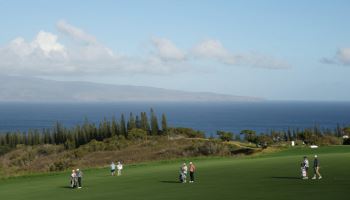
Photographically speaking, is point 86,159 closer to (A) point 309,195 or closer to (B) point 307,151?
(B) point 307,151

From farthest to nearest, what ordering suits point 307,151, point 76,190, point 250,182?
point 307,151
point 76,190
point 250,182

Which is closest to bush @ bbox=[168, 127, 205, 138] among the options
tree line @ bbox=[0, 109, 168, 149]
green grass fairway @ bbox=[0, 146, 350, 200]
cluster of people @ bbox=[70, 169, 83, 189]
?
tree line @ bbox=[0, 109, 168, 149]

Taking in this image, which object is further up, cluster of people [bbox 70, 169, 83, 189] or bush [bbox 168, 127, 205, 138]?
bush [bbox 168, 127, 205, 138]

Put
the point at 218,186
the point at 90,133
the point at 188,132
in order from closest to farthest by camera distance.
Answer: the point at 218,186, the point at 188,132, the point at 90,133

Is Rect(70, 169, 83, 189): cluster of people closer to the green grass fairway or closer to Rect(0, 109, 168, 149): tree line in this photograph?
the green grass fairway

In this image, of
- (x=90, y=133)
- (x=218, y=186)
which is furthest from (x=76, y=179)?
(x=90, y=133)

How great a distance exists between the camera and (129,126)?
153 m

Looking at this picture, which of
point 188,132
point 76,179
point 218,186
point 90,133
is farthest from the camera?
point 90,133

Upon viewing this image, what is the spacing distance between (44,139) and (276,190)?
5349 inches

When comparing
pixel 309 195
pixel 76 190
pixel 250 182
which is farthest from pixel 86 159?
pixel 309 195

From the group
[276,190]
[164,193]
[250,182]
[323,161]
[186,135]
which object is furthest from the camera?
[186,135]

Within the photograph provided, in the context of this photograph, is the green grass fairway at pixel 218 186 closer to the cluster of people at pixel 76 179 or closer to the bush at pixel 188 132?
the cluster of people at pixel 76 179

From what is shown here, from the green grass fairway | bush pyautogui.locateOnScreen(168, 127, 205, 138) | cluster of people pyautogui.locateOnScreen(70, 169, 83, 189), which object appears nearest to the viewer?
the green grass fairway

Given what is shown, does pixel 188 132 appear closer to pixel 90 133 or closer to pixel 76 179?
pixel 90 133
